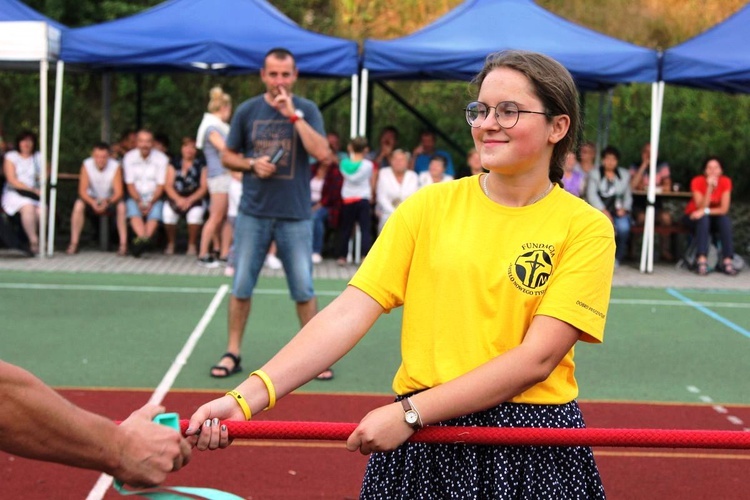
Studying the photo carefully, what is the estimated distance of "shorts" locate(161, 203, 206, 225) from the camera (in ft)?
44.4

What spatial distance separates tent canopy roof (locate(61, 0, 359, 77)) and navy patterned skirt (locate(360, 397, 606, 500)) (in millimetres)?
10149

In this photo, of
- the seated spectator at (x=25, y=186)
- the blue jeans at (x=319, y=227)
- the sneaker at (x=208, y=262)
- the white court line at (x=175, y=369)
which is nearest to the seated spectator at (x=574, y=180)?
the blue jeans at (x=319, y=227)

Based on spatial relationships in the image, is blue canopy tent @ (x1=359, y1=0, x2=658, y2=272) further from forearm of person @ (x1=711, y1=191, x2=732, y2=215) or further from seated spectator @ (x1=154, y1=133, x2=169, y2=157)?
seated spectator @ (x1=154, y1=133, x2=169, y2=157)

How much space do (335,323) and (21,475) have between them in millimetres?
3162

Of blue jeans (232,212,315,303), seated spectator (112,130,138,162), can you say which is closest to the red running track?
blue jeans (232,212,315,303)

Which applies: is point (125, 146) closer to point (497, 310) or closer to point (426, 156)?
point (426, 156)

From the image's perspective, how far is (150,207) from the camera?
44.3ft

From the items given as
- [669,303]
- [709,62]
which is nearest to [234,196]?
[669,303]

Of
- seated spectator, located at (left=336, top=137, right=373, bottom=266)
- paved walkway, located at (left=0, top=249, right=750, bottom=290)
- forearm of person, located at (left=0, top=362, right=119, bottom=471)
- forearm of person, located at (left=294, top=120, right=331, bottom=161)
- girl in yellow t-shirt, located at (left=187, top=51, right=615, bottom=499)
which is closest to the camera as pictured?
forearm of person, located at (left=0, top=362, right=119, bottom=471)

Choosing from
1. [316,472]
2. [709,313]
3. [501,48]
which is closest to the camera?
[316,472]

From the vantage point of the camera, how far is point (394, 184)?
43.5 feet

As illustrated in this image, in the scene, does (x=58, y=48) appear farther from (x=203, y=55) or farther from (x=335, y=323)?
(x=335, y=323)

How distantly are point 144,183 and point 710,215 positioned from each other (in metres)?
7.42

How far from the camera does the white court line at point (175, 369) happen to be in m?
4.95
